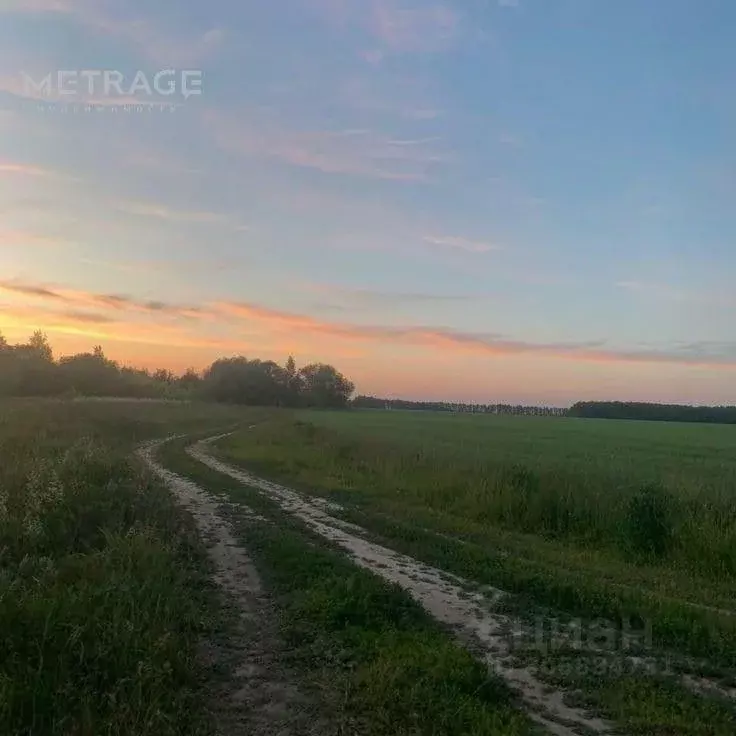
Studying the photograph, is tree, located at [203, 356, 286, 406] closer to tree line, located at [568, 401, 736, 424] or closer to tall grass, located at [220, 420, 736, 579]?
tree line, located at [568, 401, 736, 424]

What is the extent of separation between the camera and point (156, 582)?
763 cm

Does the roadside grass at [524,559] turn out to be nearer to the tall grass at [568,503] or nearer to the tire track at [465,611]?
the tall grass at [568,503]

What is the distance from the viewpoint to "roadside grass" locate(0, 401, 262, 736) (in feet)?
16.6

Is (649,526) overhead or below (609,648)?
overhead

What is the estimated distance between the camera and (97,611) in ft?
21.0

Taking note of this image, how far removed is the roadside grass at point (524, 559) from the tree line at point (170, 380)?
192 ft

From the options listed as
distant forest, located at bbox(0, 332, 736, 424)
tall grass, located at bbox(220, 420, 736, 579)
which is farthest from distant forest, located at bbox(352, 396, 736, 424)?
tall grass, located at bbox(220, 420, 736, 579)

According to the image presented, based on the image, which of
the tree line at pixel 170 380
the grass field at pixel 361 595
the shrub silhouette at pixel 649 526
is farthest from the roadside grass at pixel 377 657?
the tree line at pixel 170 380

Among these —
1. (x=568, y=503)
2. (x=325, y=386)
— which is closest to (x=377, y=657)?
(x=568, y=503)

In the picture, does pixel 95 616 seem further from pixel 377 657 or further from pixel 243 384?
pixel 243 384

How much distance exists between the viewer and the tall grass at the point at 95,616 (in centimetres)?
504

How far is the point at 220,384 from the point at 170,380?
3641 cm

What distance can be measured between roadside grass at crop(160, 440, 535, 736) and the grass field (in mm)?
21

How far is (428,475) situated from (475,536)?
277 inches
